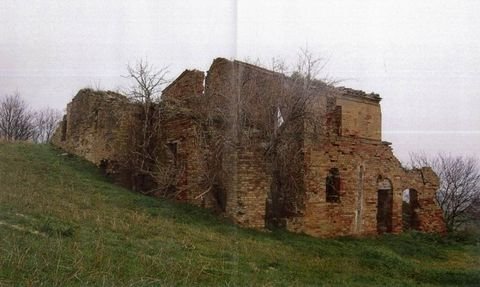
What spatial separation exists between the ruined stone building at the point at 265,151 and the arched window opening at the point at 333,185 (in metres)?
0.04

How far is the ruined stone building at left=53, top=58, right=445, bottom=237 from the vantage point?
13.3 meters

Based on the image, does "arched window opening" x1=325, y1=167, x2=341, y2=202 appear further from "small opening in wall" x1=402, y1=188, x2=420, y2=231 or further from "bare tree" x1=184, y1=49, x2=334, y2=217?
"small opening in wall" x1=402, y1=188, x2=420, y2=231

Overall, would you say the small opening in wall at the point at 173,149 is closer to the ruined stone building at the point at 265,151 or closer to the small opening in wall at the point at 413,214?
the ruined stone building at the point at 265,151

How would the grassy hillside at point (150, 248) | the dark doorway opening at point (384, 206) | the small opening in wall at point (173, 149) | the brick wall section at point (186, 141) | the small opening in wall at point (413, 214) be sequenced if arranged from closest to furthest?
the grassy hillside at point (150, 248), the brick wall section at point (186, 141), the small opening in wall at point (173, 149), the dark doorway opening at point (384, 206), the small opening in wall at point (413, 214)

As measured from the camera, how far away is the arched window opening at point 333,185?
15.8 metres

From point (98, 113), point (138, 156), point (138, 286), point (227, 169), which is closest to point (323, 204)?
point (227, 169)

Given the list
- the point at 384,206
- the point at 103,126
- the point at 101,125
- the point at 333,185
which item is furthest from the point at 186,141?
the point at 384,206

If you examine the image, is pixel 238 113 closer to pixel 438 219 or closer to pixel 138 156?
Result: pixel 138 156

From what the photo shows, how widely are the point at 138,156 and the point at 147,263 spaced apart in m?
10.4

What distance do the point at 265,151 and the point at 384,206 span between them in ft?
22.8

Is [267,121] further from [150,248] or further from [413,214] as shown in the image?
[413,214]

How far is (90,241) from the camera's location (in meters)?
7.11

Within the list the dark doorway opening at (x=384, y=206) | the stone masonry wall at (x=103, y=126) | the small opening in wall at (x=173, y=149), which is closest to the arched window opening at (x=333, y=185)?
the dark doorway opening at (x=384, y=206)

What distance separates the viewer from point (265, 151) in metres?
13.3
